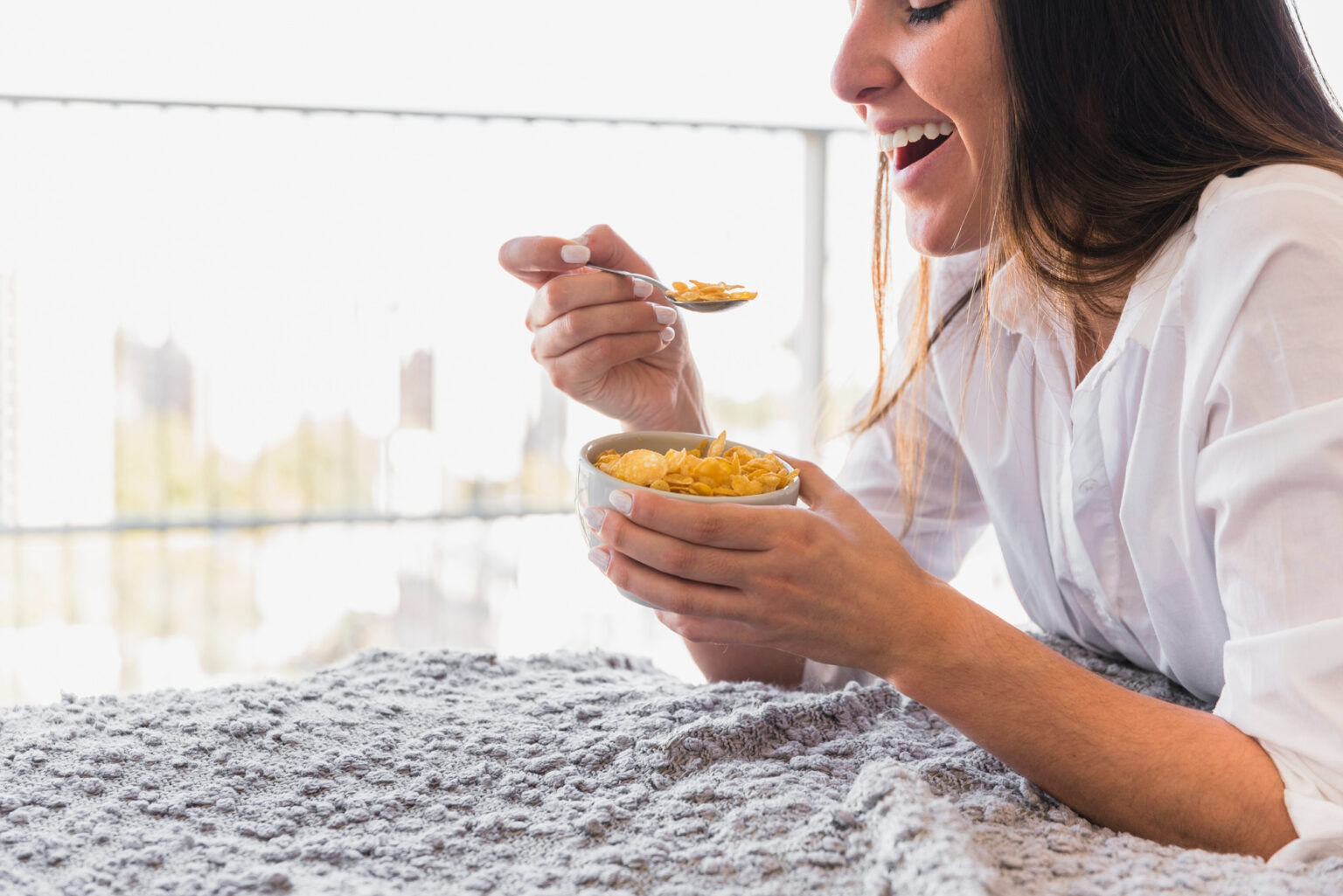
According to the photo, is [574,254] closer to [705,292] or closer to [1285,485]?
[705,292]

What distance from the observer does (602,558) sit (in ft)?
2.60

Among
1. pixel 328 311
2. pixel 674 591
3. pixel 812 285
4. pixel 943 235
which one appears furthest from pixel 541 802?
pixel 812 285

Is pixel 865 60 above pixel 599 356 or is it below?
above

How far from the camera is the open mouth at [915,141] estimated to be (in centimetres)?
107

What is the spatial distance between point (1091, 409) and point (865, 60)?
40cm

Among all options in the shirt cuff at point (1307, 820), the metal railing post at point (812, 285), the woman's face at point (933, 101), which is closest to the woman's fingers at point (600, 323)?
the woman's face at point (933, 101)

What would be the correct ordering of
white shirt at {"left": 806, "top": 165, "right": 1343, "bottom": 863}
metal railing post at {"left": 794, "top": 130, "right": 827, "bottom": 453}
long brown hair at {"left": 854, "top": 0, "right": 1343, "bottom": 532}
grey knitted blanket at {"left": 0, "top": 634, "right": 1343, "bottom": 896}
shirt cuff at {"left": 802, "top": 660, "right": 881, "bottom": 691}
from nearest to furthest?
grey knitted blanket at {"left": 0, "top": 634, "right": 1343, "bottom": 896}
white shirt at {"left": 806, "top": 165, "right": 1343, "bottom": 863}
long brown hair at {"left": 854, "top": 0, "right": 1343, "bottom": 532}
shirt cuff at {"left": 802, "top": 660, "right": 881, "bottom": 691}
metal railing post at {"left": 794, "top": 130, "right": 827, "bottom": 453}

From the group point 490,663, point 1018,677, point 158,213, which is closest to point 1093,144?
point 1018,677

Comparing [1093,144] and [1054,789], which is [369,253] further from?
[1054,789]

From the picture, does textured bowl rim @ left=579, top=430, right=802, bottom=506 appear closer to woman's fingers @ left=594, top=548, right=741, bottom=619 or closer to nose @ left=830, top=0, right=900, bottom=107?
woman's fingers @ left=594, top=548, right=741, bottom=619

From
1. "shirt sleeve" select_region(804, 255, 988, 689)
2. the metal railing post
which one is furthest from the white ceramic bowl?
the metal railing post

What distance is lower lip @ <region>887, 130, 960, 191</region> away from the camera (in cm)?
105

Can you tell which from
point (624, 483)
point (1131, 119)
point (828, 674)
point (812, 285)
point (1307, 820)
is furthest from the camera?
point (812, 285)

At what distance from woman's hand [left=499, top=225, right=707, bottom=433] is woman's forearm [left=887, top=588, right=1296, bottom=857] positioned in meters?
0.46
